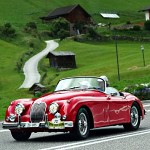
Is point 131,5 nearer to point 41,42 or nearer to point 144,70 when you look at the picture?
point 41,42

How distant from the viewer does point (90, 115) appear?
1305cm

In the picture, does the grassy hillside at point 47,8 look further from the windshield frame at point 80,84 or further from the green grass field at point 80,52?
the windshield frame at point 80,84

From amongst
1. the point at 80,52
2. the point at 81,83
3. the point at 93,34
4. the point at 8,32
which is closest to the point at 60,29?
the point at 93,34

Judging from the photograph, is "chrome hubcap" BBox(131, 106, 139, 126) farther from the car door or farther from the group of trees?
the group of trees

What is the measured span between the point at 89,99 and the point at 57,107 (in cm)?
103

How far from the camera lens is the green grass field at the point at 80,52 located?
61.2 metres

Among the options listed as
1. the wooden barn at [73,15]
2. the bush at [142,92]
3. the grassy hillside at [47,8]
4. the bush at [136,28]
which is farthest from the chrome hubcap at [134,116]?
the wooden barn at [73,15]

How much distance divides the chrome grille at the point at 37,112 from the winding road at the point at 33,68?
184ft

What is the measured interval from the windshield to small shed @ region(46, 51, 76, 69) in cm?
7605

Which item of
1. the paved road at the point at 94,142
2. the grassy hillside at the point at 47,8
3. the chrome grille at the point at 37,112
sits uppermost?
the grassy hillside at the point at 47,8

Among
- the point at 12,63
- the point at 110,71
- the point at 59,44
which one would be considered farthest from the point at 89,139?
the point at 59,44

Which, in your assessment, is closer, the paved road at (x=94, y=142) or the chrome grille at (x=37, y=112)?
the paved road at (x=94, y=142)

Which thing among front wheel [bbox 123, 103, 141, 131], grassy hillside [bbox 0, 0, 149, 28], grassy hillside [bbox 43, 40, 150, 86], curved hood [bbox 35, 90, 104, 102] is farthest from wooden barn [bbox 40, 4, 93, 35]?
curved hood [bbox 35, 90, 104, 102]

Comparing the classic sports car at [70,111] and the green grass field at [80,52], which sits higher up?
the green grass field at [80,52]
